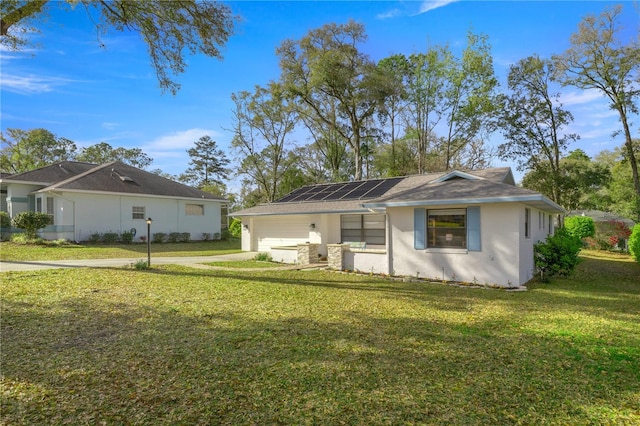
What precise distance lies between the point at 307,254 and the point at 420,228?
5486 millimetres

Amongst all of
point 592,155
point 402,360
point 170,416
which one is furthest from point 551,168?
point 170,416

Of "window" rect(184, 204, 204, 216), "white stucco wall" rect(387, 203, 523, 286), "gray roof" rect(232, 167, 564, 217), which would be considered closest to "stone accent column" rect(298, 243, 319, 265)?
"gray roof" rect(232, 167, 564, 217)

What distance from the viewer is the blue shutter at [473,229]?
9.89m

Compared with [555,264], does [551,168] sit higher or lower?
higher

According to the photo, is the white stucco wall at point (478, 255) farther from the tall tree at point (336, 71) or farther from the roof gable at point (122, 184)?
the roof gable at point (122, 184)

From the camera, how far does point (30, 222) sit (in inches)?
677

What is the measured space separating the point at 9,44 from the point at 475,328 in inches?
506

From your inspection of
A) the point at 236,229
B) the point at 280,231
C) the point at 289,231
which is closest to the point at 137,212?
the point at 236,229

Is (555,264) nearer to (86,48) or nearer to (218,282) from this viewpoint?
(218,282)

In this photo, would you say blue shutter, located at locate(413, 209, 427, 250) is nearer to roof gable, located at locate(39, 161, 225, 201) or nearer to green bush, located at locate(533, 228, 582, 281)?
green bush, located at locate(533, 228, 582, 281)

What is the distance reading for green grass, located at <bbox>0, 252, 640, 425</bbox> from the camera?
313cm

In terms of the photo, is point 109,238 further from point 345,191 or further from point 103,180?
point 345,191

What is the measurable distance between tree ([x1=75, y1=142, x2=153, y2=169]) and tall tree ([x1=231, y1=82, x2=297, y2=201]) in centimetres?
2266

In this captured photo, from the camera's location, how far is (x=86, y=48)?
9.53m
